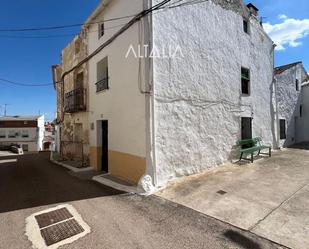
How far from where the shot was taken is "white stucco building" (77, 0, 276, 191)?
6262 mm

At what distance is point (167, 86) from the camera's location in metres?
6.50

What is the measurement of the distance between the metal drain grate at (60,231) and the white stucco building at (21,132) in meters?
38.2

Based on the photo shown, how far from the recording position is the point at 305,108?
16.1 metres

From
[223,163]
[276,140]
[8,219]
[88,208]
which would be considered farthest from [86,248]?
[276,140]

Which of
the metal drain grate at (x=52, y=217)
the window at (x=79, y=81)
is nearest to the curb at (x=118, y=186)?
the metal drain grate at (x=52, y=217)

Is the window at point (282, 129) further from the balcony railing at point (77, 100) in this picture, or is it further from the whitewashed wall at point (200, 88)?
the balcony railing at point (77, 100)

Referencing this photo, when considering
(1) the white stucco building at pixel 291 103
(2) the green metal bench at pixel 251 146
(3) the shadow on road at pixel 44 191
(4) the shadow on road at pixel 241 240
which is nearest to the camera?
(4) the shadow on road at pixel 241 240

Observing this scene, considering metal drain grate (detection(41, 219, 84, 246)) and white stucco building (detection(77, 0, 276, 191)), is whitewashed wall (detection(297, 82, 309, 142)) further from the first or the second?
metal drain grate (detection(41, 219, 84, 246))

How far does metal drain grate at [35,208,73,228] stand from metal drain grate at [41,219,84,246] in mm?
204

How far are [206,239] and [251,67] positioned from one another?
9.41m

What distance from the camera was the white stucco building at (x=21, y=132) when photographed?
1422 inches

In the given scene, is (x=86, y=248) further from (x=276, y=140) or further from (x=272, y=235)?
(x=276, y=140)

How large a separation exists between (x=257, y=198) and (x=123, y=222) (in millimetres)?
3163

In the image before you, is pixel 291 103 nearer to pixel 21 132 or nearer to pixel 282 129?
pixel 282 129
